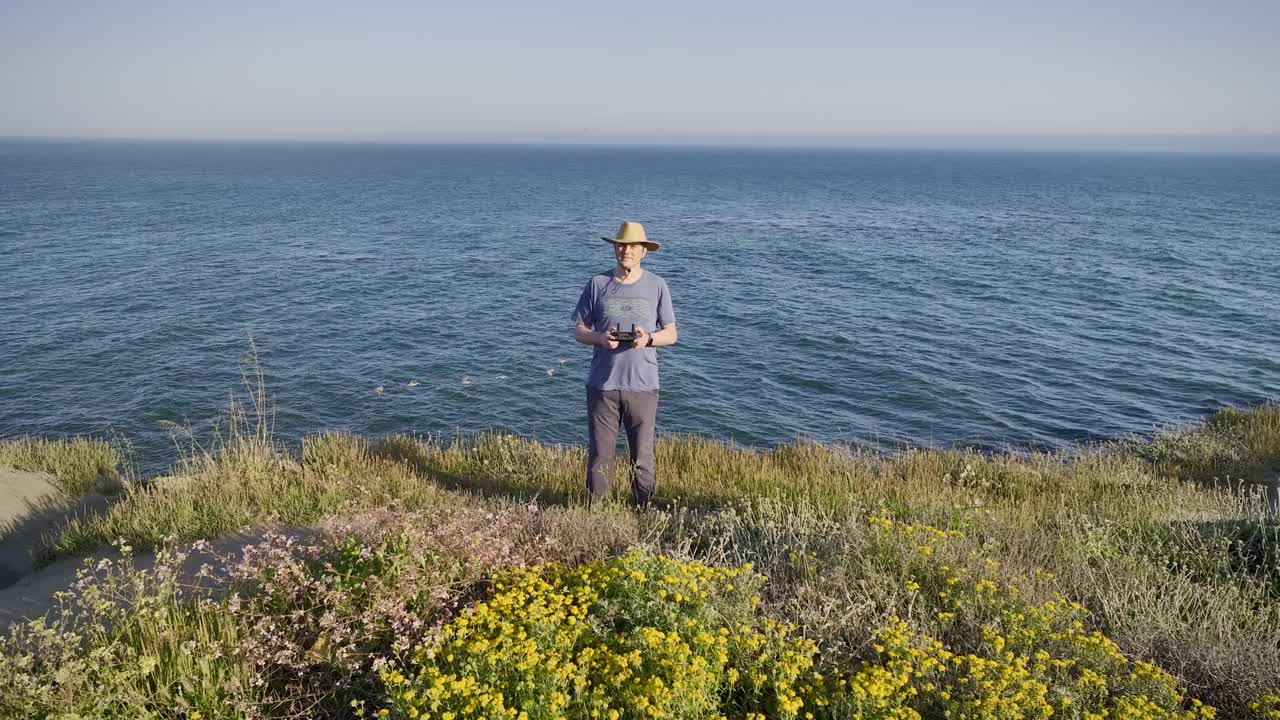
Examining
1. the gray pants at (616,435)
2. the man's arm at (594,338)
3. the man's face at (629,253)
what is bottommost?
the gray pants at (616,435)

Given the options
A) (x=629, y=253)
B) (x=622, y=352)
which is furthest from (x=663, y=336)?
(x=629, y=253)

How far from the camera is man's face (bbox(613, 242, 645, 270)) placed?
633 centimetres

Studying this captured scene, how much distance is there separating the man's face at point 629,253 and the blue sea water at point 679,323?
27.6ft

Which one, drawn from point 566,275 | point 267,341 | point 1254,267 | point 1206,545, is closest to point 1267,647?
point 1206,545

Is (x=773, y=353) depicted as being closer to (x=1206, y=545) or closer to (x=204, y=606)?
(x=1206, y=545)

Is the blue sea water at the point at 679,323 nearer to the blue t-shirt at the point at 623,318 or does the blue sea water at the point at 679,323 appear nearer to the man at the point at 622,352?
the man at the point at 622,352

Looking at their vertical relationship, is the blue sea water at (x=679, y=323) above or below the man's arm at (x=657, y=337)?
below

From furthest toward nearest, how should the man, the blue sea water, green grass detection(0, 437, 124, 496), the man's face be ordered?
1. the blue sea water
2. green grass detection(0, 437, 124, 496)
3. the man
4. the man's face

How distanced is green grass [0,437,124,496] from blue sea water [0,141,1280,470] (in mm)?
4055

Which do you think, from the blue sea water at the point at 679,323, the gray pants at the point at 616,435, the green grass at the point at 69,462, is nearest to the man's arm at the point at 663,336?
the gray pants at the point at 616,435

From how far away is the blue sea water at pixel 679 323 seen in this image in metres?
18.0

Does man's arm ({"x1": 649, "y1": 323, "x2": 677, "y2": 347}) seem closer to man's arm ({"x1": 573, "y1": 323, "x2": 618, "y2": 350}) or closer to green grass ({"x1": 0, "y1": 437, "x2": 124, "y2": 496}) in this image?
man's arm ({"x1": 573, "y1": 323, "x2": 618, "y2": 350})

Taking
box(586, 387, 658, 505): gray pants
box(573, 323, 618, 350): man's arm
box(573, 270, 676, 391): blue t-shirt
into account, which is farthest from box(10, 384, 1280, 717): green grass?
box(573, 323, 618, 350): man's arm

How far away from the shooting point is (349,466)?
28.2 feet
